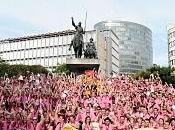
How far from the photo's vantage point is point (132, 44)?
16525 centimetres

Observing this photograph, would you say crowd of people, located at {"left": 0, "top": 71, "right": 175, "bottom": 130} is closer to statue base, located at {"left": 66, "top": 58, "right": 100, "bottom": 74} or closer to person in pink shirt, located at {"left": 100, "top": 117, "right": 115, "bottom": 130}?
person in pink shirt, located at {"left": 100, "top": 117, "right": 115, "bottom": 130}

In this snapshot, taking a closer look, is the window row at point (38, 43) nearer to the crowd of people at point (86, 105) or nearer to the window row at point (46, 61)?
the window row at point (46, 61)

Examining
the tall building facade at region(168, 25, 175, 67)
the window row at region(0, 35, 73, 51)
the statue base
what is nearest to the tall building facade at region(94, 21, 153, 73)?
the tall building facade at region(168, 25, 175, 67)

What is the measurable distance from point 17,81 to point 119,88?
3492mm

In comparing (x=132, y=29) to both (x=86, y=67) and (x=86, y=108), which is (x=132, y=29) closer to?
(x=86, y=67)

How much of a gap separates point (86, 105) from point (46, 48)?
318ft

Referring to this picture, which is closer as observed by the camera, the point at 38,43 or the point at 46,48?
the point at 46,48

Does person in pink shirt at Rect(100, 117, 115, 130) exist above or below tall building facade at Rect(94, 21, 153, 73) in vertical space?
below

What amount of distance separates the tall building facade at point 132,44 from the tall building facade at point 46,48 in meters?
37.0

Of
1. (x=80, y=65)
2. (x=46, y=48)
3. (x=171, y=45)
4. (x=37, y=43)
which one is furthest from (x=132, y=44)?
(x=80, y=65)

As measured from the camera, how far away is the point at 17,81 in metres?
16.8

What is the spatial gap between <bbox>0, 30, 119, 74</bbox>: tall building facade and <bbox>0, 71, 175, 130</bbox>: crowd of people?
8150 centimetres

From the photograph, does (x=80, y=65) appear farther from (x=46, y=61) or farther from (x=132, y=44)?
(x=132, y=44)

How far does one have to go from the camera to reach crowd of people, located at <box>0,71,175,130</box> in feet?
31.4
